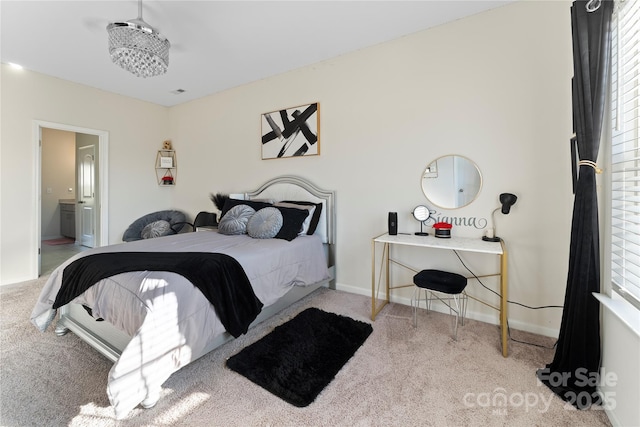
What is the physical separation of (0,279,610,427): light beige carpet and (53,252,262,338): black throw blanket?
32 centimetres

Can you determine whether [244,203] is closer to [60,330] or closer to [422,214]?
Answer: [60,330]

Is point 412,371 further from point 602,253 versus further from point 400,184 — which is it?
point 400,184

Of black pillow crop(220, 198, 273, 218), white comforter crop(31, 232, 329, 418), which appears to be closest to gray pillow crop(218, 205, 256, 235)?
black pillow crop(220, 198, 273, 218)

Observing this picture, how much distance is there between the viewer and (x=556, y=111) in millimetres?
2020

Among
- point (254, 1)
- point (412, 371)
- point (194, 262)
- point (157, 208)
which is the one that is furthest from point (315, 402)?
point (157, 208)

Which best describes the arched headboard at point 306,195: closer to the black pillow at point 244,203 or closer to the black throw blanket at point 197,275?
the black pillow at point 244,203

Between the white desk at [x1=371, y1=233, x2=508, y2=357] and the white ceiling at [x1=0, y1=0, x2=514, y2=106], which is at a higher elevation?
the white ceiling at [x1=0, y1=0, x2=514, y2=106]

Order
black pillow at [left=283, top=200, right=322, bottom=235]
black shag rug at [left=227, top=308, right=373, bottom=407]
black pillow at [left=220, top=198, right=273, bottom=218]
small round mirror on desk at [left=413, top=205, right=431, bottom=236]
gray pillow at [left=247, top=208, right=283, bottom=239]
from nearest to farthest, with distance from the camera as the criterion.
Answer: black shag rug at [left=227, top=308, right=373, bottom=407] < small round mirror on desk at [left=413, top=205, right=431, bottom=236] < gray pillow at [left=247, top=208, right=283, bottom=239] < black pillow at [left=283, top=200, right=322, bottom=235] < black pillow at [left=220, top=198, right=273, bottom=218]

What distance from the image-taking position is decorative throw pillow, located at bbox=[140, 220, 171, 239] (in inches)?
155

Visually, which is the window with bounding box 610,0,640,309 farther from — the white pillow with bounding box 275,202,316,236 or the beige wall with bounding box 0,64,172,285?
the beige wall with bounding box 0,64,172,285

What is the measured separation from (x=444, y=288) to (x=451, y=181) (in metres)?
1.01

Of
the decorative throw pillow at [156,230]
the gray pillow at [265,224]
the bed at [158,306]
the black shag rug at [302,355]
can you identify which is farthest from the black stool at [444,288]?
the decorative throw pillow at [156,230]

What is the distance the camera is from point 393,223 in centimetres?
251

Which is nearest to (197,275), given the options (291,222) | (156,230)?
(291,222)
